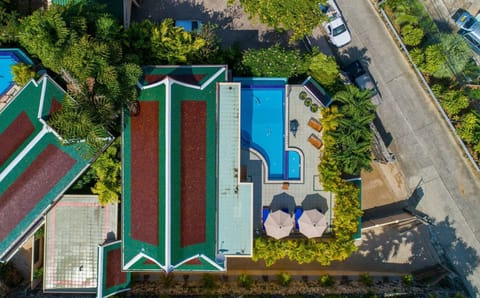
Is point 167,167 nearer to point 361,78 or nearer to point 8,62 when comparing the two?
point 8,62

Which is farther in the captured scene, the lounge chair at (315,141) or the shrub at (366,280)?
the shrub at (366,280)

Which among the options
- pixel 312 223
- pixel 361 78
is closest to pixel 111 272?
pixel 312 223

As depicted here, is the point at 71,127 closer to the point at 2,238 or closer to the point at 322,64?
the point at 2,238

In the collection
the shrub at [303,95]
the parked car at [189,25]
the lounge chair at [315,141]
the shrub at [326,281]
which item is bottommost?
the shrub at [326,281]

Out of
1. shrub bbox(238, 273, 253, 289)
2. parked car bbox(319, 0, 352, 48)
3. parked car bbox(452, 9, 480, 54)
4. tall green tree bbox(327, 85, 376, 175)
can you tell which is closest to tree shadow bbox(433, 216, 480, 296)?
tall green tree bbox(327, 85, 376, 175)

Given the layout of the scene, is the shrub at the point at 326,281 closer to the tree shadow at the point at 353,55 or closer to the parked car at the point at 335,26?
the tree shadow at the point at 353,55

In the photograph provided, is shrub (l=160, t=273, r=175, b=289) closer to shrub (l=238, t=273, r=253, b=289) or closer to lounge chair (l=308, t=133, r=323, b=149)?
shrub (l=238, t=273, r=253, b=289)

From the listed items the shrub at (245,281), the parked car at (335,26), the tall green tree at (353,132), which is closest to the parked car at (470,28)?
the parked car at (335,26)
